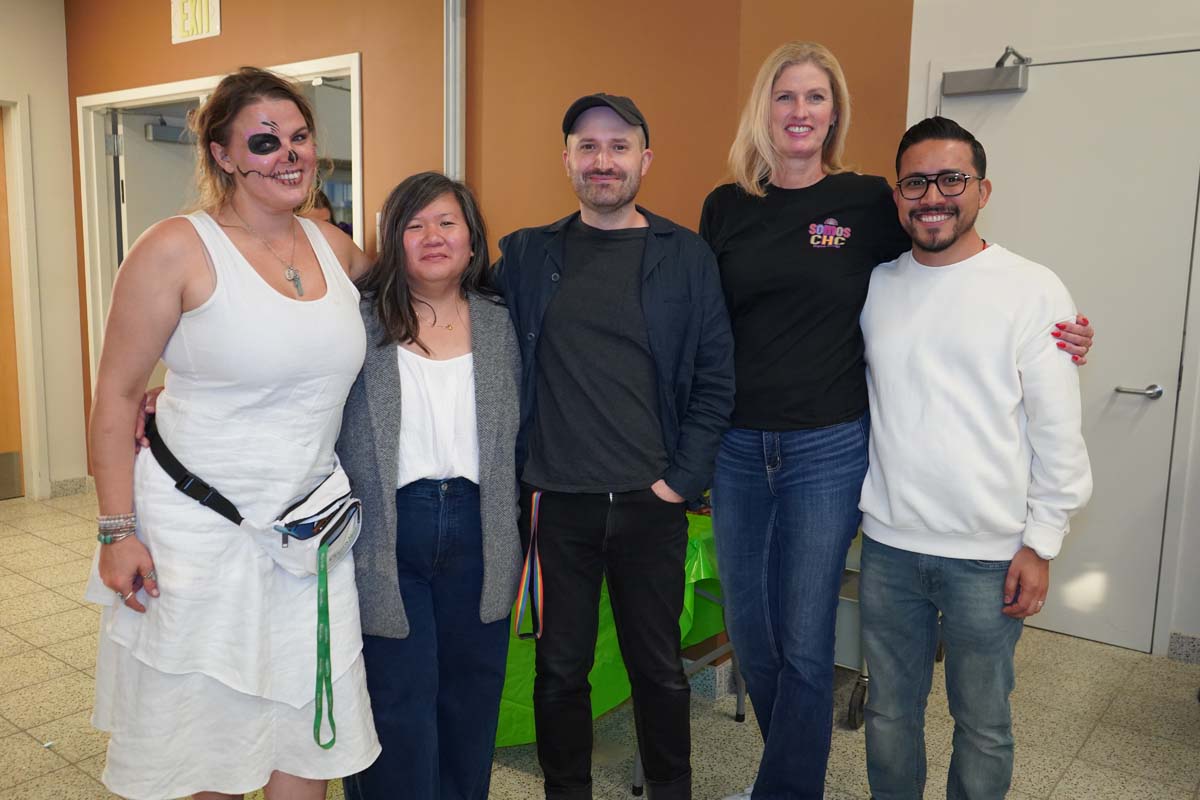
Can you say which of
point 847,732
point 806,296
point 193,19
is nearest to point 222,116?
point 806,296

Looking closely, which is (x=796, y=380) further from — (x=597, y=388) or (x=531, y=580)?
(x=531, y=580)

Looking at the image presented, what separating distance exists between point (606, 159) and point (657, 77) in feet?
4.46

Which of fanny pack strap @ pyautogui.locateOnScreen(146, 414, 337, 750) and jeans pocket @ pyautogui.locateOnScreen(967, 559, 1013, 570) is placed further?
jeans pocket @ pyautogui.locateOnScreen(967, 559, 1013, 570)

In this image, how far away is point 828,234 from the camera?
2.06 metres

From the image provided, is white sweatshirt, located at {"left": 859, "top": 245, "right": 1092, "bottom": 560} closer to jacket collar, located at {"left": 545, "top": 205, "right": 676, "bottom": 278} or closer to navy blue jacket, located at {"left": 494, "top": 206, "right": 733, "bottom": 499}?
navy blue jacket, located at {"left": 494, "top": 206, "right": 733, "bottom": 499}

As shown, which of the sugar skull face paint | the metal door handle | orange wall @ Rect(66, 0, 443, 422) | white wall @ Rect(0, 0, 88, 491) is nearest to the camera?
the sugar skull face paint

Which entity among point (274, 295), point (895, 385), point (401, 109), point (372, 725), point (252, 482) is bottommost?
point (372, 725)

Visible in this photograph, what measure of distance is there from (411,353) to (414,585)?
0.47 meters

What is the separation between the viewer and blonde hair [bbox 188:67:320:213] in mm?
1724

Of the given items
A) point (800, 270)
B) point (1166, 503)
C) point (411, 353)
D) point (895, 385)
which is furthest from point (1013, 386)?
point (1166, 503)

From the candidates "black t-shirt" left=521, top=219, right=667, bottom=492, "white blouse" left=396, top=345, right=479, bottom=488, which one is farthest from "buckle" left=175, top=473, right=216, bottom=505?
"black t-shirt" left=521, top=219, right=667, bottom=492

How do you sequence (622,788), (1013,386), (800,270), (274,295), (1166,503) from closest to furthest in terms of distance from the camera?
(274,295) → (1013,386) → (800,270) → (622,788) → (1166,503)

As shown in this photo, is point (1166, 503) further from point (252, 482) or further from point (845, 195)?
point (252, 482)

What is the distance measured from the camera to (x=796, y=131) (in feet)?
6.77
